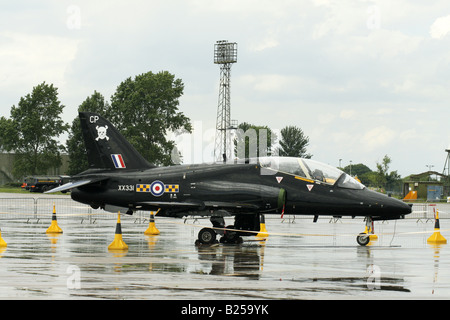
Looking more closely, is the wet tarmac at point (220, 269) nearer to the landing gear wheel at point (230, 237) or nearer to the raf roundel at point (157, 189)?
the landing gear wheel at point (230, 237)

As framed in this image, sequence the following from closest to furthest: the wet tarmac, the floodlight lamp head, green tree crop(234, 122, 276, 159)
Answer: the wet tarmac → green tree crop(234, 122, 276, 159) → the floodlight lamp head

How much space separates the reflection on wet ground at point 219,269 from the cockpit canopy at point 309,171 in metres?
1.85

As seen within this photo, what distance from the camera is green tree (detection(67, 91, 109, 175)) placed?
93.7 meters

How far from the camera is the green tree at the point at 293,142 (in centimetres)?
10300

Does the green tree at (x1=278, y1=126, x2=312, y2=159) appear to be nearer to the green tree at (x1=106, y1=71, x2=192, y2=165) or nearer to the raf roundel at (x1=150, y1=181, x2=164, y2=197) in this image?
the green tree at (x1=106, y1=71, x2=192, y2=165)

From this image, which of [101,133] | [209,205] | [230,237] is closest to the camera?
[209,205]

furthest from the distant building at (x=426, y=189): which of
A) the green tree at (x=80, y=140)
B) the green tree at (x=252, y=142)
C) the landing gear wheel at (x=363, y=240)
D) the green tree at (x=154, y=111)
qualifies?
the landing gear wheel at (x=363, y=240)

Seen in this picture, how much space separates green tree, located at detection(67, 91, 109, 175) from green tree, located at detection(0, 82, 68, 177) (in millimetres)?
1764

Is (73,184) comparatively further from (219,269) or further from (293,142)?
(293,142)

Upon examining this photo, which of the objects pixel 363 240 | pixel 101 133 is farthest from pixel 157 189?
pixel 363 240

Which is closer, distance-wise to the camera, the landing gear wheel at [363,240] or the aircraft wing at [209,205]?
the aircraft wing at [209,205]

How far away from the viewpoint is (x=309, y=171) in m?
19.6

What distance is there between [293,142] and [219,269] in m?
92.5

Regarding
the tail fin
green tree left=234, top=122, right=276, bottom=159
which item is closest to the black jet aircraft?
the tail fin
